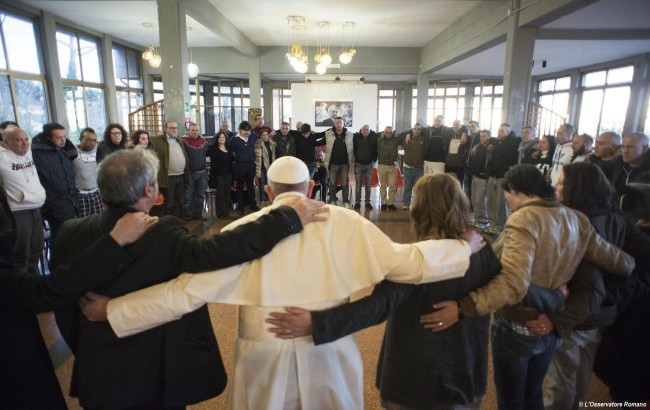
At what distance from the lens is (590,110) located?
1297 centimetres

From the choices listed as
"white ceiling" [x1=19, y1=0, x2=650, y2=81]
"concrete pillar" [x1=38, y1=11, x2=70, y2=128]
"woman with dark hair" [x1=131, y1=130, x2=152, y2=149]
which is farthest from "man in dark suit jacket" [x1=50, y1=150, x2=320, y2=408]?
"concrete pillar" [x1=38, y1=11, x2=70, y2=128]

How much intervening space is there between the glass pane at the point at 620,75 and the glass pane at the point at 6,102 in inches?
589

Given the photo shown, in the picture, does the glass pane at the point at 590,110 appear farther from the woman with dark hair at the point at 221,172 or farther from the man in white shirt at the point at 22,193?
the man in white shirt at the point at 22,193

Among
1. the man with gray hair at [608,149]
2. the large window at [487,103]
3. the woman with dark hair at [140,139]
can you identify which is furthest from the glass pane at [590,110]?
the woman with dark hair at [140,139]

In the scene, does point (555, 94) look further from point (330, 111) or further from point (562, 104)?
point (330, 111)

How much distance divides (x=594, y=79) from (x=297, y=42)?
9.77 meters

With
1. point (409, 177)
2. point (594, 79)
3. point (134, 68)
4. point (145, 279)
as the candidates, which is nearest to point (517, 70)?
point (409, 177)

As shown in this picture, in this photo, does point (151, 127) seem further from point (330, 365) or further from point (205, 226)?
point (330, 365)

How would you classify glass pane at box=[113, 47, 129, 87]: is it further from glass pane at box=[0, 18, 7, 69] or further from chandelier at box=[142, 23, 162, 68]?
glass pane at box=[0, 18, 7, 69]

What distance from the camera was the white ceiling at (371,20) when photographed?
21.5 feet

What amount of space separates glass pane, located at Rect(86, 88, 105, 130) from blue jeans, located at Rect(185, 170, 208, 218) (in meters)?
5.38

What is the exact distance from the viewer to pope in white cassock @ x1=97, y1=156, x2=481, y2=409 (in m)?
1.08

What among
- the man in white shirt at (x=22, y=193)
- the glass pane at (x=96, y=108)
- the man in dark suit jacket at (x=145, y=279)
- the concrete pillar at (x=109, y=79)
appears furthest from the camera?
the concrete pillar at (x=109, y=79)

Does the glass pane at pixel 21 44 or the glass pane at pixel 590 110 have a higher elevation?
the glass pane at pixel 21 44
